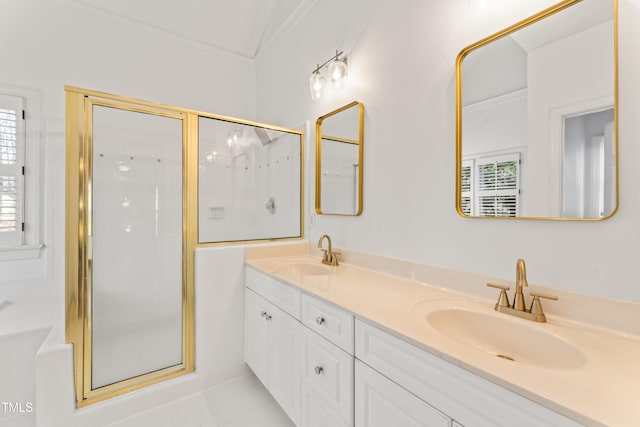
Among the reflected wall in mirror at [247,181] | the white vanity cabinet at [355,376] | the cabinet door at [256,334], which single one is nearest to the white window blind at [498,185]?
the white vanity cabinet at [355,376]

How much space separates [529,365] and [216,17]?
3.34 metres

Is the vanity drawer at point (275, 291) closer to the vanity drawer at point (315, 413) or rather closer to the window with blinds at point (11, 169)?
the vanity drawer at point (315, 413)

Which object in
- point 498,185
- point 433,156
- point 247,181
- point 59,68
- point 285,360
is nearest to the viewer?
point 498,185

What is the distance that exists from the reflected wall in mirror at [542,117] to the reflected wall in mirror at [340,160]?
0.66 metres

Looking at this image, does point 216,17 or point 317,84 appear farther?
point 216,17

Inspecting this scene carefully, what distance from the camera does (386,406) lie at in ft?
2.93

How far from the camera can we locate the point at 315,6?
7.27 ft

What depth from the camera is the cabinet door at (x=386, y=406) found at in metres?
0.78

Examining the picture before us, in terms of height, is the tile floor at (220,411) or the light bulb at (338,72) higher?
the light bulb at (338,72)

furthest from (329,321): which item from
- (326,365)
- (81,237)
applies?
(81,237)

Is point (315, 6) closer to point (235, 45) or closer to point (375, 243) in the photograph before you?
point (235, 45)

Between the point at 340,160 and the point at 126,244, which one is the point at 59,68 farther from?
the point at 340,160

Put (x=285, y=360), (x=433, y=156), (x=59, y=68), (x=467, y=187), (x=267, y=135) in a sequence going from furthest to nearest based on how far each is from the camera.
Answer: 1. (x=267, y=135)
2. (x=59, y=68)
3. (x=285, y=360)
4. (x=433, y=156)
5. (x=467, y=187)

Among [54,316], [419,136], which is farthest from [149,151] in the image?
[419,136]
